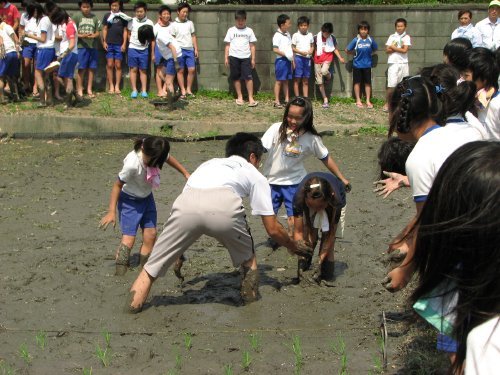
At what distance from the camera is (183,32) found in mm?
14227

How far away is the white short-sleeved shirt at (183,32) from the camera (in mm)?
14211

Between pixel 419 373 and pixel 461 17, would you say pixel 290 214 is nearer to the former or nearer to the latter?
pixel 419 373

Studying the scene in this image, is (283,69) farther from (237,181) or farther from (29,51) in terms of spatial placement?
(237,181)

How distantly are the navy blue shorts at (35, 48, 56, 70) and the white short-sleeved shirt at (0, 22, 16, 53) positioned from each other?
→ 0.48m

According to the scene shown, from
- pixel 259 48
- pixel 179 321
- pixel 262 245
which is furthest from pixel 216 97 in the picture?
pixel 179 321

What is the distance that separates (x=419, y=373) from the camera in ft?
16.3

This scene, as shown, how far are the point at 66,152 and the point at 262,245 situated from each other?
462cm

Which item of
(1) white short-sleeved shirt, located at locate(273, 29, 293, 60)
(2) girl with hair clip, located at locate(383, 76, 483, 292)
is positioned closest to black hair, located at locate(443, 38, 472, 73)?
(2) girl with hair clip, located at locate(383, 76, 483, 292)

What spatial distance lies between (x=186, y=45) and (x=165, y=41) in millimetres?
490

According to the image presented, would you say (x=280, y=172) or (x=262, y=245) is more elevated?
(x=280, y=172)

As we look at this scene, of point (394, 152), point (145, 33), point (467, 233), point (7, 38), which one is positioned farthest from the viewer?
point (145, 33)

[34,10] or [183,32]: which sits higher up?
[34,10]

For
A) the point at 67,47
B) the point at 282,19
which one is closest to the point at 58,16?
the point at 67,47

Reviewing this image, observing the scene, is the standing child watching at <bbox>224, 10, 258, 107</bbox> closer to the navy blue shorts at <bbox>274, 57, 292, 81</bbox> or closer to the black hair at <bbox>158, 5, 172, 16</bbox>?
the navy blue shorts at <bbox>274, 57, 292, 81</bbox>
